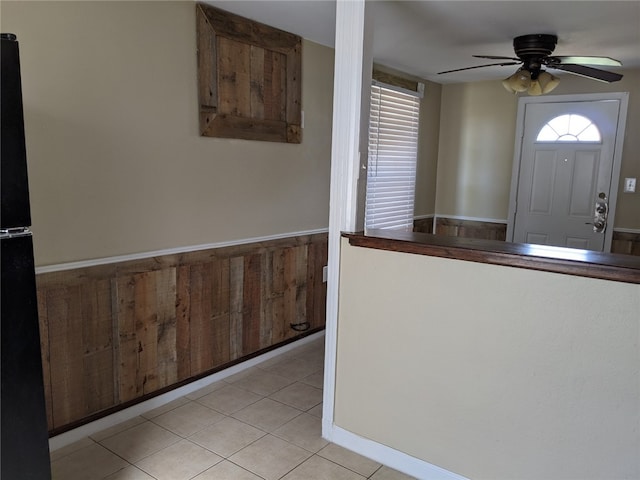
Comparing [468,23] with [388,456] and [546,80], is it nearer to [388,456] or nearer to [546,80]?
[546,80]

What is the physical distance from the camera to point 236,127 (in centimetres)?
295

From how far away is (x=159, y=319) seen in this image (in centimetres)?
268

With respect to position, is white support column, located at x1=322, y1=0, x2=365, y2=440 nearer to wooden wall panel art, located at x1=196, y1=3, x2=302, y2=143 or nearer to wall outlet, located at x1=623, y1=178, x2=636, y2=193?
wooden wall panel art, located at x1=196, y1=3, x2=302, y2=143

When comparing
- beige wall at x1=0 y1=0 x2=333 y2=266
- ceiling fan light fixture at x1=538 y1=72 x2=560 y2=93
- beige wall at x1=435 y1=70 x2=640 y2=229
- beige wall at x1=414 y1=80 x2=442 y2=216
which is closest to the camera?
beige wall at x1=0 y1=0 x2=333 y2=266

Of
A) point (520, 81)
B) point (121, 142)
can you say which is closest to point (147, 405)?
point (121, 142)

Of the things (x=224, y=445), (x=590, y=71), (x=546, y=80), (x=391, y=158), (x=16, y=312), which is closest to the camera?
(x=16, y=312)

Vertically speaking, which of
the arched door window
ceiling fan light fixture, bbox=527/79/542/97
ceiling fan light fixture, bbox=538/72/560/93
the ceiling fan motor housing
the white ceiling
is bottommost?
the arched door window

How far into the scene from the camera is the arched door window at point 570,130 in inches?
165

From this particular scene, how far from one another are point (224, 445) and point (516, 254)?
5.41 feet

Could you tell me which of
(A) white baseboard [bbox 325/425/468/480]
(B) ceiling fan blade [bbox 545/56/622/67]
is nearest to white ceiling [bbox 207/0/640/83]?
(B) ceiling fan blade [bbox 545/56/622/67]

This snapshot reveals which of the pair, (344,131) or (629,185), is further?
(629,185)

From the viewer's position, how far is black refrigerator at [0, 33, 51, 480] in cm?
146

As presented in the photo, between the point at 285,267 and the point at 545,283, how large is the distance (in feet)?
6.61

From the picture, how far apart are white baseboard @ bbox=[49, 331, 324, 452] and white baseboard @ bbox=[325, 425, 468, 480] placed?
3.06 ft
